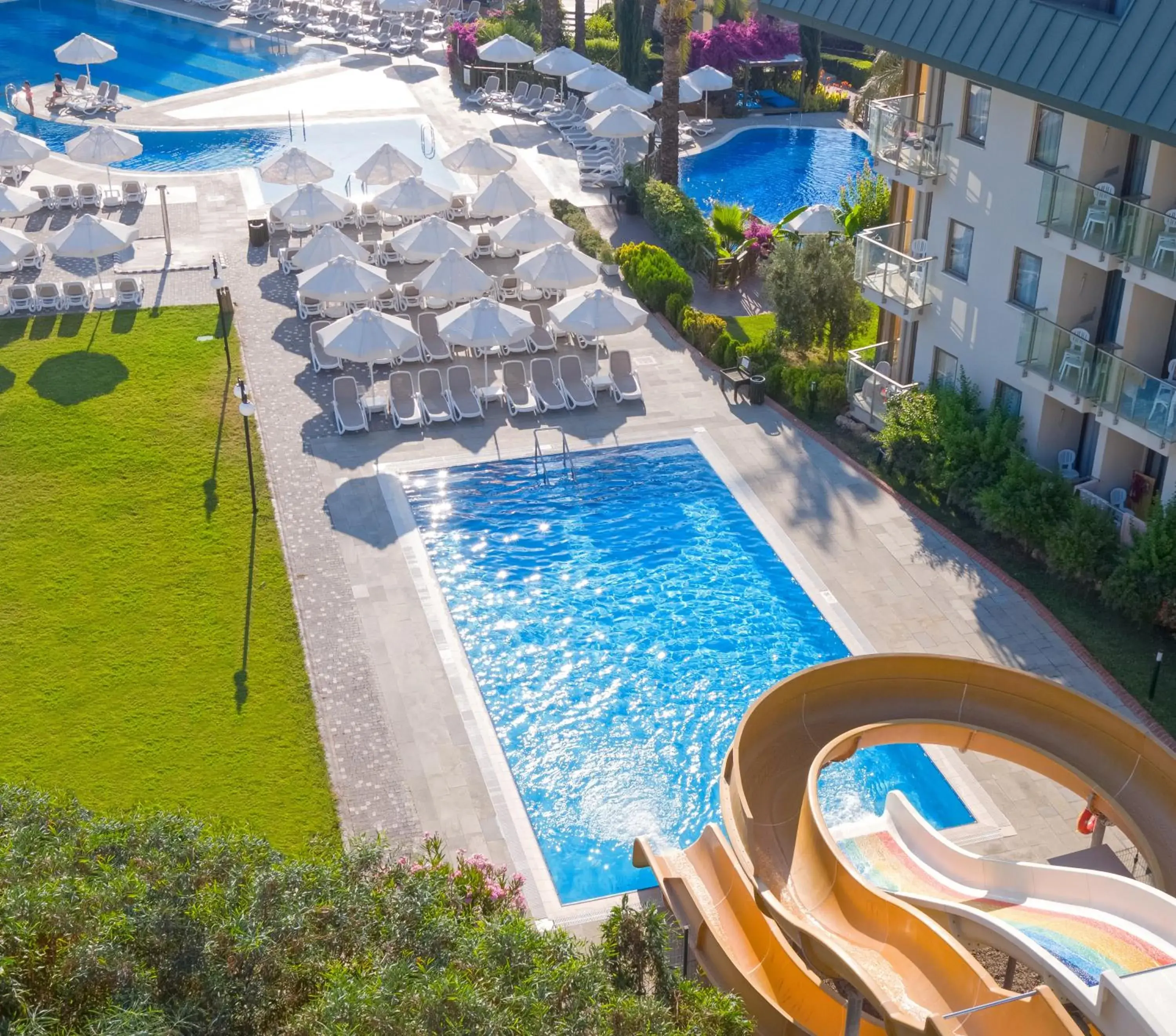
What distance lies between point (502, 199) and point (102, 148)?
1191cm

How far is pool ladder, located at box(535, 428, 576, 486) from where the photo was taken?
2991 centimetres

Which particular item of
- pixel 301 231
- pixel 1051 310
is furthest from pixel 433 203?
pixel 1051 310

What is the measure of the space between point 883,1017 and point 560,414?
1928 centimetres

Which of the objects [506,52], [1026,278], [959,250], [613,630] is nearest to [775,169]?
[506,52]

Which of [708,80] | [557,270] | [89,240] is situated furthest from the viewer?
[708,80]

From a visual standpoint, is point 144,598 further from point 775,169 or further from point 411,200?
point 775,169

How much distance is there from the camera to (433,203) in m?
38.5

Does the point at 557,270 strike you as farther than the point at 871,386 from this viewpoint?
Yes

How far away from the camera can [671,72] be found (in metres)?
41.2

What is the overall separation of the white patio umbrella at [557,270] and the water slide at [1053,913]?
17810 mm

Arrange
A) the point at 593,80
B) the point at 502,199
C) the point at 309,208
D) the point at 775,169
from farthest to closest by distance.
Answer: the point at 593,80
the point at 775,169
the point at 502,199
the point at 309,208

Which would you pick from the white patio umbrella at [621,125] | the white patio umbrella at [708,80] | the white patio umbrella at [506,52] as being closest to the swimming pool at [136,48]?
the white patio umbrella at [506,52]

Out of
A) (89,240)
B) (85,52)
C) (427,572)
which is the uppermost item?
(85,52)

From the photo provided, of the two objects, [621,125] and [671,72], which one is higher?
[671,72]
